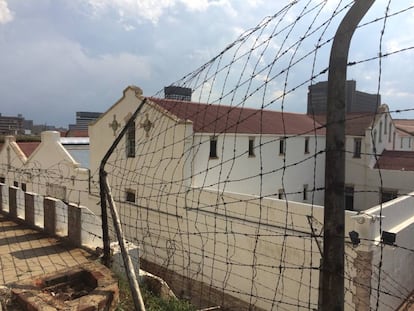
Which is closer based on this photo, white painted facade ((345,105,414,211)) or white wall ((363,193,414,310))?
white wall ((363,193,414,310))

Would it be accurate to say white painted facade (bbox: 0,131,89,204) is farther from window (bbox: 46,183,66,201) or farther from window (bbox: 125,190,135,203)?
A: window (bbox: 125,190,135,203)

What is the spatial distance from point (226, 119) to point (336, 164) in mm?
14517

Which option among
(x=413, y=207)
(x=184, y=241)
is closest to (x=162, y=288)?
(x=184, y=241)

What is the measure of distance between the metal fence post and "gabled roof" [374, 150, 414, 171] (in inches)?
771

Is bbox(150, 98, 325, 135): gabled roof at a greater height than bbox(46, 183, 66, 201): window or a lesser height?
greater

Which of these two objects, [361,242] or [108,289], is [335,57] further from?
[361,242]

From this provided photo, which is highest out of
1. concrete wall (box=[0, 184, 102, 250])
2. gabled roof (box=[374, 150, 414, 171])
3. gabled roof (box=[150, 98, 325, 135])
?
gabled roof (box=[150, 98, 325, 135])

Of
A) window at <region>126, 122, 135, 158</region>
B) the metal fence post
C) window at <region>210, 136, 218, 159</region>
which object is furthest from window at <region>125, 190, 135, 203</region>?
the metal fence post

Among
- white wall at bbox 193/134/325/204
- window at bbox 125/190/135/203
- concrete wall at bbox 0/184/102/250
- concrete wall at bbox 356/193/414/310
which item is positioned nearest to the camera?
concrete wall at bbox 0/184/102/250

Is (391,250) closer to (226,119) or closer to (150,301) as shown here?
(150,301)

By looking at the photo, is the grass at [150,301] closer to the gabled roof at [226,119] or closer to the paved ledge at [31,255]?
the paved ledge at [31,255]

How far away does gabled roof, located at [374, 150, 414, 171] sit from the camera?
19953mm

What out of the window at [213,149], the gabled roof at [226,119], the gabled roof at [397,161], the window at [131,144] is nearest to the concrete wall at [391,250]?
the gabled roof at [226,119]

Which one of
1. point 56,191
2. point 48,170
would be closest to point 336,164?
point 56,191
